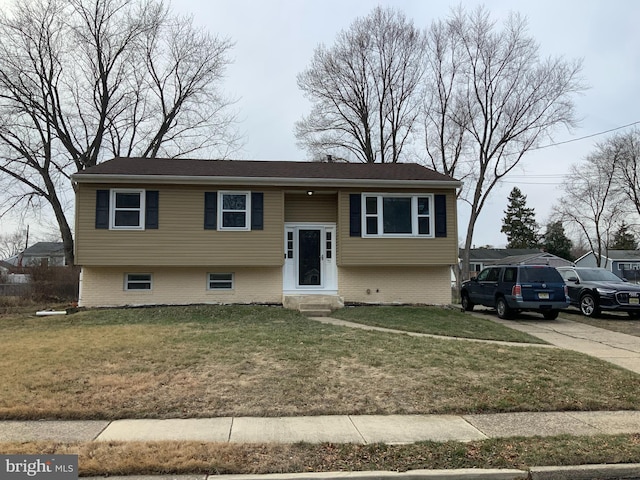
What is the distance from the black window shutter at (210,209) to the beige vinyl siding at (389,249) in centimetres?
409

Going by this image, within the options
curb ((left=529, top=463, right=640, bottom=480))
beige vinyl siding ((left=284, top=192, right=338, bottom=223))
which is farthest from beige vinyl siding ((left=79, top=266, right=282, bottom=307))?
curb ((left=529, top=463, right=640, bottom=480))

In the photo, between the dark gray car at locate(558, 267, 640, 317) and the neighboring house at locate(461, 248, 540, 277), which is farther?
the neighboring house at locate(461, 248, 540, 277)

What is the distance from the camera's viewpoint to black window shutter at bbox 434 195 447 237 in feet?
51.0

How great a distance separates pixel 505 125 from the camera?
2898cm

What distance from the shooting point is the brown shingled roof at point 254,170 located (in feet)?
48.4

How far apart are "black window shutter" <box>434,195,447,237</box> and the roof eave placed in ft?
1.52

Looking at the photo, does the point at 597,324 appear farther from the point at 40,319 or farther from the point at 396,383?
the point at 40,319

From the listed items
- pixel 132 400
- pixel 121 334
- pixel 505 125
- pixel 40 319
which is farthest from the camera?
pixel 505 125

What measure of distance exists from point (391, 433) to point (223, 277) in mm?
11092

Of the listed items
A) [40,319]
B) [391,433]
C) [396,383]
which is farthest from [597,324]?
[40,319]

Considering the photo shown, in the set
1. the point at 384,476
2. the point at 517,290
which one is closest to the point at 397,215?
the point at 517,290

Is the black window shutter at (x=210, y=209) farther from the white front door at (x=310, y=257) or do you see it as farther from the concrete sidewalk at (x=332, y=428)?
the concrete sidewalk at (x=332, y=428)

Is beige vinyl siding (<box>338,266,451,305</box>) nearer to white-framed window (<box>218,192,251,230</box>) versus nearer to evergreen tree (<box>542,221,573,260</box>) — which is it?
white-framed window (<box>218,192,251,230</box>)

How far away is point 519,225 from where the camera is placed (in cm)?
6888
